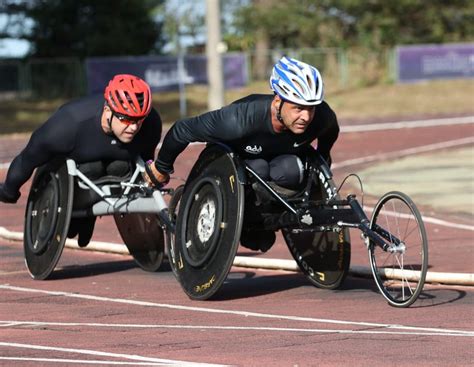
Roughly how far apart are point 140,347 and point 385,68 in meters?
48.3

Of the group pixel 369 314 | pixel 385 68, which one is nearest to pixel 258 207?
pixel 369 314

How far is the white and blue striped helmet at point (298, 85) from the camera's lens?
32.4ft

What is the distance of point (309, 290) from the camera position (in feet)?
35.7

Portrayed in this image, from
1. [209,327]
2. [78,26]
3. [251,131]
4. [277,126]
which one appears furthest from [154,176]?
[78,26]

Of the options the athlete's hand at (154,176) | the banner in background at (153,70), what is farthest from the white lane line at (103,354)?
the banner in background at (153,70)

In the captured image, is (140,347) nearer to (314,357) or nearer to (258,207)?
(314,357)

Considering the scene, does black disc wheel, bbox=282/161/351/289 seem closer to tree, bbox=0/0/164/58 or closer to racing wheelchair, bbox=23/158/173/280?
racing wheelchair, bbox=23/158/173/280

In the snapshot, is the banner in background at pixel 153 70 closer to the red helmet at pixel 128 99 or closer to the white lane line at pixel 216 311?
the red helmet at pixel 128 99

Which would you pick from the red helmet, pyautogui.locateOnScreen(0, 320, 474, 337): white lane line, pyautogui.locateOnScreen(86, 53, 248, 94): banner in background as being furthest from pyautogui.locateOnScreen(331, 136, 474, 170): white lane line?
pyautogui.locateOnScreen(86, 53, 248, 94): banner in background

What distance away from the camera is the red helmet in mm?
11117

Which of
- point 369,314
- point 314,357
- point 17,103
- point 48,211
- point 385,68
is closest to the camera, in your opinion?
point 314,357

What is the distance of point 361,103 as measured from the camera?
46469 mm

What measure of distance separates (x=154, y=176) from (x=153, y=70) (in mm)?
37039

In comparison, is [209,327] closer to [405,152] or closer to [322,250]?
[322,250]
